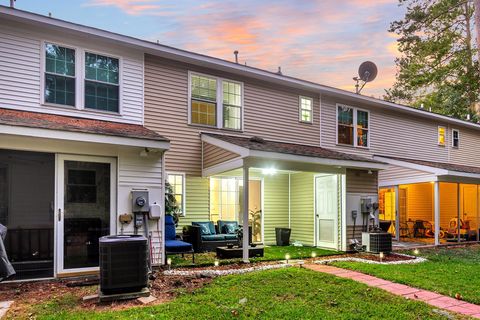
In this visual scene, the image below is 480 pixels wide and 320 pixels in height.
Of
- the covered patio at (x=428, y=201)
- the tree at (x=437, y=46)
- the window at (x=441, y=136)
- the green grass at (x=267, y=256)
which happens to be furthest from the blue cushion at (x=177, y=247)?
the tree at (x=437, y=46)

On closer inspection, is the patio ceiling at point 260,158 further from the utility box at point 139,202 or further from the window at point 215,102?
the utility box at point 139,202

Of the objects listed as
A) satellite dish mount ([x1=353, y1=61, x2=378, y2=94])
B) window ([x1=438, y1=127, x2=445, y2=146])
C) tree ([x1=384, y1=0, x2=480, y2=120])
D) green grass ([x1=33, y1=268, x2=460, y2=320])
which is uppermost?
tree ([x1=384, y1=0, x2=480, y2=120])

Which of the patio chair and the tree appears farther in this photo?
the tree

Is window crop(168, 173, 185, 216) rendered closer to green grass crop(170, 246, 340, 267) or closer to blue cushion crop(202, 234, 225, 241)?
blue cushion crop(202, 234, 225, 241)

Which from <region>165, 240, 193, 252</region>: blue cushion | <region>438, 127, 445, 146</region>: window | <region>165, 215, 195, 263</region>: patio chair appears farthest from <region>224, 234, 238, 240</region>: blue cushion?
<region>438, 127, 445, 146</region>: window

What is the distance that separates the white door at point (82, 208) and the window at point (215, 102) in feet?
11.9

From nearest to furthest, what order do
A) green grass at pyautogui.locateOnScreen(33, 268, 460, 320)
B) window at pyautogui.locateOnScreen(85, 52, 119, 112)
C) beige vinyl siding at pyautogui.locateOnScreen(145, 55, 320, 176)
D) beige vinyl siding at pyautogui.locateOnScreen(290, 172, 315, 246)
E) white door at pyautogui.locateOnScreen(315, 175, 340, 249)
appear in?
green grass at pyautogui.locateOnScreen(33, 268, 460, 320) < window at pyautogui.locateOnScreen(85, 52, 119, 112) < beige vinyl siding at pyautogui.locateOnScreen(145, 55, 320, 176) < white door at pyautogui.locateOnScreen(315, 175, 340, 249) < beige vinyl siding at pyautogui.locateOnScreen(290, 172, 315, 246)

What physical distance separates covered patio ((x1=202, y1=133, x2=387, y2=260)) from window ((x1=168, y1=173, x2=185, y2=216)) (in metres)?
0.67

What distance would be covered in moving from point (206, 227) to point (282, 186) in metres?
3.36

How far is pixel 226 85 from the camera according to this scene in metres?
11.1

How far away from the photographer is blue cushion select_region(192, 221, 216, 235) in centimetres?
993

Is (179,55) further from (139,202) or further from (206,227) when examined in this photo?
(206,227)

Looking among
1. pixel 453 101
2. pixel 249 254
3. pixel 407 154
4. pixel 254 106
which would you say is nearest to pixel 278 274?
pixel 249 254

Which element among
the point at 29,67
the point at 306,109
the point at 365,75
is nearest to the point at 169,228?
the point at 29,67
